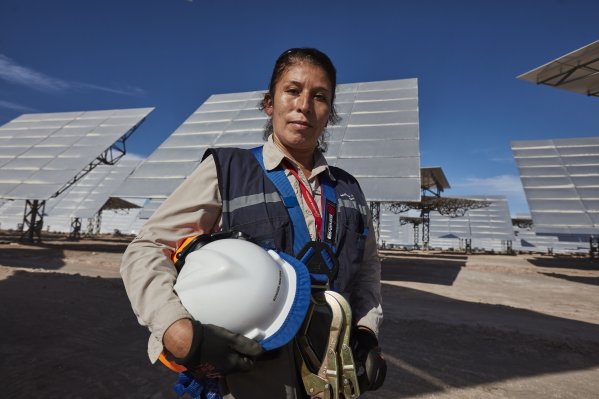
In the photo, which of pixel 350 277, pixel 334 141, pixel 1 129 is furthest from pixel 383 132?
pixel 1 129

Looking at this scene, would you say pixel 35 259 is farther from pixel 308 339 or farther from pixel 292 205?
pixel 308 339

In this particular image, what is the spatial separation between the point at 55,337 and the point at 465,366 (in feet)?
Result: 16.5

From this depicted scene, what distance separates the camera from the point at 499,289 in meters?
11.1

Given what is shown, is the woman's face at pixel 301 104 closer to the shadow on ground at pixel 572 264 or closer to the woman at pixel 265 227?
the woman at pixel 265 227

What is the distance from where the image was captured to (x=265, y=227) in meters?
1.28

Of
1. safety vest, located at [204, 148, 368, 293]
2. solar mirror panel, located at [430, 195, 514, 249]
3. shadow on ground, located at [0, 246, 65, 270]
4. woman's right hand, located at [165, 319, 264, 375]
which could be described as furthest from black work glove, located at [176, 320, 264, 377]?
solar mirror panel, located at [430, 195, 514, 249]

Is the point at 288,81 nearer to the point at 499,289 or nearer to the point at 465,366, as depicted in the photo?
the point at 465,366

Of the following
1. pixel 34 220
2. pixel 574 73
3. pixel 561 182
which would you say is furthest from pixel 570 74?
pixel 34 220

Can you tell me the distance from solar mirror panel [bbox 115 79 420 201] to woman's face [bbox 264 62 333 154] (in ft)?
24.9

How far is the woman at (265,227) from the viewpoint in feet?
3.13

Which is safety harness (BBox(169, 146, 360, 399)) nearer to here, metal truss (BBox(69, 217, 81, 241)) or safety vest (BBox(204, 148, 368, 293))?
safety vest (BBox(204, 148, 368, 293))

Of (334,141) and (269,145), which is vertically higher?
(334,141)

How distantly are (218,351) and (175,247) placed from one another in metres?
0.45

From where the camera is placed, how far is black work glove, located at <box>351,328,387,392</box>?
1.31 meters
